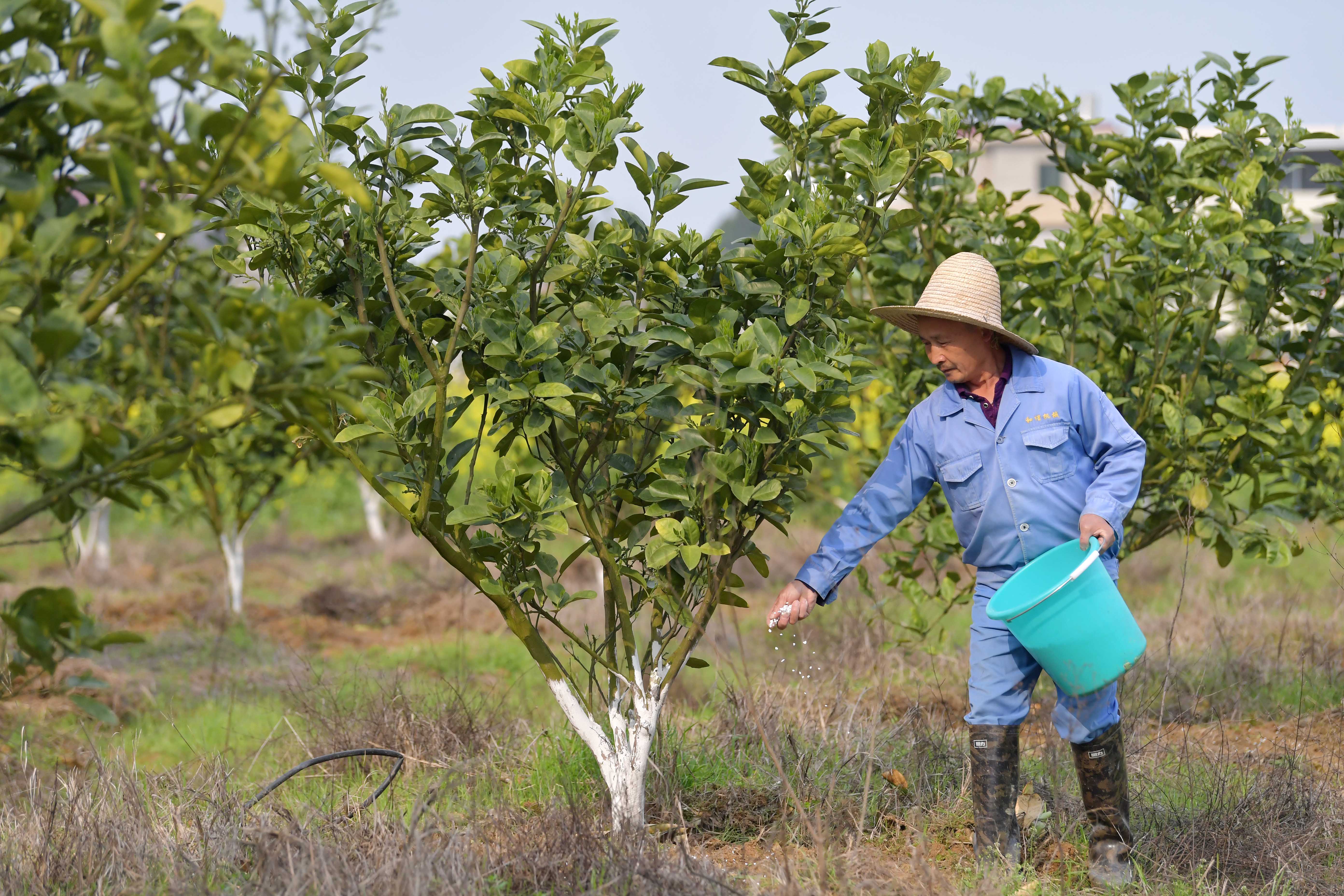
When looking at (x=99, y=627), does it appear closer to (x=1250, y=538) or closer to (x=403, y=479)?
(x=403, y=479)

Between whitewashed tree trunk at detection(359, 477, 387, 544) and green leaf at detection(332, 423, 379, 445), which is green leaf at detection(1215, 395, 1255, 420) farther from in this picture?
whitewashed tree trunk at detection(359, 477, 387, 544)

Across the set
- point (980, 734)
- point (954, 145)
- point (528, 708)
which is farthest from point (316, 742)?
point (954, 145)

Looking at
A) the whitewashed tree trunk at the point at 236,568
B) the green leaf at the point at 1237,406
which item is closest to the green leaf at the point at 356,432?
the green leaf at the point at 1237,406

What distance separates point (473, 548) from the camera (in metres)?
2.69

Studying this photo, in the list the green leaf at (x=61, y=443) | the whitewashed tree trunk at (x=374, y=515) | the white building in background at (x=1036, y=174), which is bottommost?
the whitewashed tree trunk at (x=374, y=515)

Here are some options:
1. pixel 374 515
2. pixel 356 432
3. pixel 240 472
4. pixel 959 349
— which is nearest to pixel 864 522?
pixel 959 349

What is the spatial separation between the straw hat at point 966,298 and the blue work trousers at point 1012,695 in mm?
716

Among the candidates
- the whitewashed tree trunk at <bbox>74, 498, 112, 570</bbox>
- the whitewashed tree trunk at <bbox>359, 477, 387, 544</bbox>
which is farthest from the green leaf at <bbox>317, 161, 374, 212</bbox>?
the whitewashed tree trunk at <bbox>359, 477, 387, 544</bbox>

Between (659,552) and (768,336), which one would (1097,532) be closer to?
(768,336)

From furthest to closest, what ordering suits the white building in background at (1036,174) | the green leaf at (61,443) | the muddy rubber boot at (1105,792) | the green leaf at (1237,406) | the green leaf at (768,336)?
the white building in background at (1036,174) → the green leaf at (1237,406) → the muddy rubber boot at (1105,792) → the green leaf at (768,336) → the green leaf at (61,443)

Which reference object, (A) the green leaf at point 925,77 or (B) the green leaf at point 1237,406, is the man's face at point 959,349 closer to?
(A) the green leaf at point 925,77

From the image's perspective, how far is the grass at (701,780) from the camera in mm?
2443

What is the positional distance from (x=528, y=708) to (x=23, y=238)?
3503 mm

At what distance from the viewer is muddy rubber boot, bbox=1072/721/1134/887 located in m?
2.71
